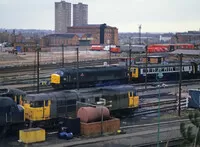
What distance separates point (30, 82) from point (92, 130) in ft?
67.5

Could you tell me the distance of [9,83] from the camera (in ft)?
130

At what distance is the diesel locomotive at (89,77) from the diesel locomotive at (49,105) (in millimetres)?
10750

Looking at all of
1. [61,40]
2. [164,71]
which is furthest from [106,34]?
[164,71]

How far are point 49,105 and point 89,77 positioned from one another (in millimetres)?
15167

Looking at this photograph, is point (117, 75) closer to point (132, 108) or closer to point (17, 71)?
point (132, 108)

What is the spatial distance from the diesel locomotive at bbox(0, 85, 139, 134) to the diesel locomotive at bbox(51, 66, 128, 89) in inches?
423

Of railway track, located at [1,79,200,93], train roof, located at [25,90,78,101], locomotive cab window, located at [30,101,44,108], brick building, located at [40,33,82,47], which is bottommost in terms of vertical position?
railway track, located at [1,79,200,93]

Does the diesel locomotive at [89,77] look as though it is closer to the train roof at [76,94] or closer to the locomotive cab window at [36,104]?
the train roof at [76,94]

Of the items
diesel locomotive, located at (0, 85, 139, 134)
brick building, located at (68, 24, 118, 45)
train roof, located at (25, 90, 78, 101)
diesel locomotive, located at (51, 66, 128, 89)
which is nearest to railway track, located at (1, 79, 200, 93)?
diesel locomotive, located at (51, 66, 128, 89)

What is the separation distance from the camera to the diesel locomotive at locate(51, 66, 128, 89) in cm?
3641

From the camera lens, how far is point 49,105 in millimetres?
22969

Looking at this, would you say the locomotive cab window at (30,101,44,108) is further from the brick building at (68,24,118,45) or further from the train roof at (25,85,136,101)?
the brick building at (68,24,118,45)

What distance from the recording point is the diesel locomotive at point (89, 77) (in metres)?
36.4

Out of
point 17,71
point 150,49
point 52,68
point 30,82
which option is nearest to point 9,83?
point 30,82
